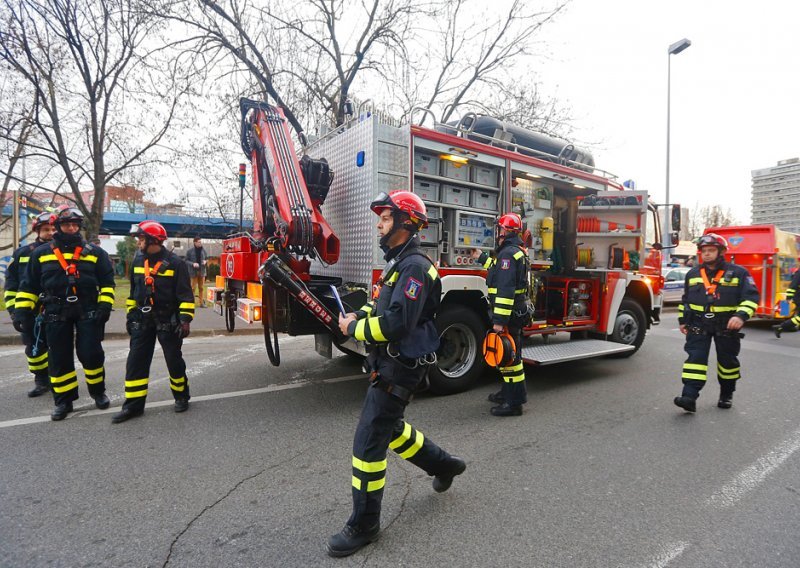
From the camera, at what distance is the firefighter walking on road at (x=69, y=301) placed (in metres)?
4.20

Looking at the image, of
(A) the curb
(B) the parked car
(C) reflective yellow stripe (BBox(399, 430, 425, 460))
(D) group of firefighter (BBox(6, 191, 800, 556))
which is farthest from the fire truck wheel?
(B) the parked car

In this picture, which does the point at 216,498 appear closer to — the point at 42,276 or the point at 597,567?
the point at 597,567

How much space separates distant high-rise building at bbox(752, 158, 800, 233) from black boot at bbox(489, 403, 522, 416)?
134 feet

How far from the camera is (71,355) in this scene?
4.29 metres

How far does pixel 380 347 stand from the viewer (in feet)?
8.25

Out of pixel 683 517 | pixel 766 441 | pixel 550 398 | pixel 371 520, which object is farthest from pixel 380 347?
pixel 766 441

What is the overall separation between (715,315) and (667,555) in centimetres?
310

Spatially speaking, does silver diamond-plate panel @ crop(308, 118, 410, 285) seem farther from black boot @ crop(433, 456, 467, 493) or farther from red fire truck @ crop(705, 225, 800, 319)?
red fire truck @ crop(705, 225, 800, 319)

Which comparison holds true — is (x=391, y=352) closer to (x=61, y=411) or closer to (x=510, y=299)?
(x=510, y=299)

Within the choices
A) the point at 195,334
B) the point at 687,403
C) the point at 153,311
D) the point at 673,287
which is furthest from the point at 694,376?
the point at 673,287

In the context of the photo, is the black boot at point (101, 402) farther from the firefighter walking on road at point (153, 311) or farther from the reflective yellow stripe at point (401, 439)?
the reflective yellow stripe at point (401, 439)

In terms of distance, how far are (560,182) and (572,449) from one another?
154 inches

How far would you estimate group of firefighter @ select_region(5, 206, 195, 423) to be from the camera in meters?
4.20

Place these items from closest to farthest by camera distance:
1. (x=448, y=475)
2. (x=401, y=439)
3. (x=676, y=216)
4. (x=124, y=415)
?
1. (x=401, y=439)
2. (x=448, y=475)
3. (x=124, y=415)
4. (x=676, y=216)
